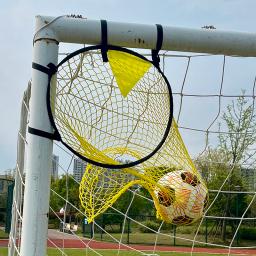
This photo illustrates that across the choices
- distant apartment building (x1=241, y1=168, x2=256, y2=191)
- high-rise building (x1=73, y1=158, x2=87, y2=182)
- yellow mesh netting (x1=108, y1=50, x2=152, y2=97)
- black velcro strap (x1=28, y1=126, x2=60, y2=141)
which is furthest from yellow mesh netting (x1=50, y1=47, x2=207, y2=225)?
distant apartment building (x1=241, y1=168, x2=256, y2=191)

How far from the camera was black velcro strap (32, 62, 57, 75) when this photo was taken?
202 centimetres

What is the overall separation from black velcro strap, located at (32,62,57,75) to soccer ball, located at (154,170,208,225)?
3.93 feet

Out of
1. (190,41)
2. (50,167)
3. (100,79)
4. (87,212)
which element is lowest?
(87,212)

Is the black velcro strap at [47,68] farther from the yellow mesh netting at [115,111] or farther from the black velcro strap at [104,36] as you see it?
the black velcro strap at [104,36]

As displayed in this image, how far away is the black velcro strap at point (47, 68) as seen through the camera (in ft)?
6.64

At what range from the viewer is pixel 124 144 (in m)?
2.68

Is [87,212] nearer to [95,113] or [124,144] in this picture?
[124,144]

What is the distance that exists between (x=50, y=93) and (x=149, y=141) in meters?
0.69

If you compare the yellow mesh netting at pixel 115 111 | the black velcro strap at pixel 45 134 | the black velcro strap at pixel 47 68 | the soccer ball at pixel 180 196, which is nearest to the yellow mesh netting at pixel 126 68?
the yellow mesh netting at pixel 115 111

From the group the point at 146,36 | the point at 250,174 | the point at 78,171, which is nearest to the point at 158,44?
the point at 146,36

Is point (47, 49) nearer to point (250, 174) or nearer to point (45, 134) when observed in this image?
point (45, 134)

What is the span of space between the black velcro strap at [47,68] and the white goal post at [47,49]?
13mm

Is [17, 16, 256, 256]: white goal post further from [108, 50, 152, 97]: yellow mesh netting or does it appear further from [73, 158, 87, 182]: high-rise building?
[73, 158, 87, 182]: high-rise building

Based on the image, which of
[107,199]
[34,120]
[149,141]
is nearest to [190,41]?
[149,141]
